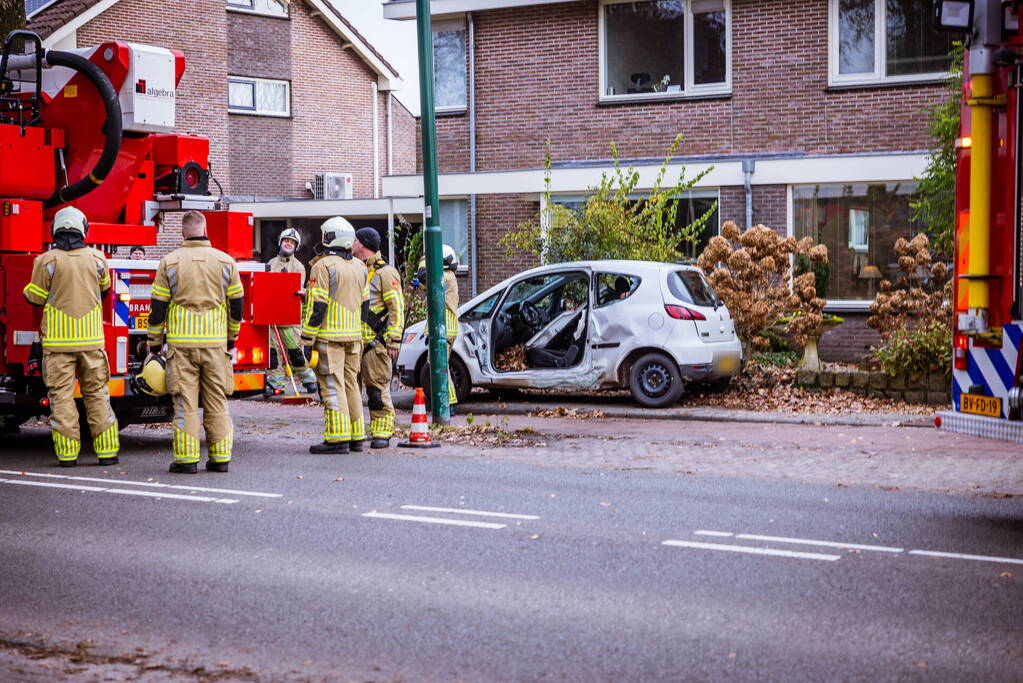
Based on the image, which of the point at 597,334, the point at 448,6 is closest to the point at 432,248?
the point at 597,334

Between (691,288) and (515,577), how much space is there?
28.3 feet

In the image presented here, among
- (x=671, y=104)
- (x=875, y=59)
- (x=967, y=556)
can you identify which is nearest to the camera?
(x=967, y=556)

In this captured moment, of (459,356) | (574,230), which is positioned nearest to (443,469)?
(459,356)

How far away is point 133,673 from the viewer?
5.41 metres

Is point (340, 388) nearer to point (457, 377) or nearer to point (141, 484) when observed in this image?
point (141, 484)

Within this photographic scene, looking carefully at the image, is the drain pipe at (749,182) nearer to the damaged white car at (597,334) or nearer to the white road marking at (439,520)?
the damaged white car at (597,334)

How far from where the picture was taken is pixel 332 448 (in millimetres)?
11742

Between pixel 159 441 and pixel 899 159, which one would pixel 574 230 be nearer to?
pixel 899 159

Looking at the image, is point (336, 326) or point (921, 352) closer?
point (336, 326)

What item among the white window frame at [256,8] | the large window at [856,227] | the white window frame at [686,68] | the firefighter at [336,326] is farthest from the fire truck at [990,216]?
the white window frame at [256,8]

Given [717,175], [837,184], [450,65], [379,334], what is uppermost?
[450,65]

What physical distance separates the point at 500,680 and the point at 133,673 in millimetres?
1429

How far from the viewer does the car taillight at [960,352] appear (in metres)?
8.49

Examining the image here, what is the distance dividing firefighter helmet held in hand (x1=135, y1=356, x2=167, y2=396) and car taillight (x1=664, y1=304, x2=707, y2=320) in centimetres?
589
